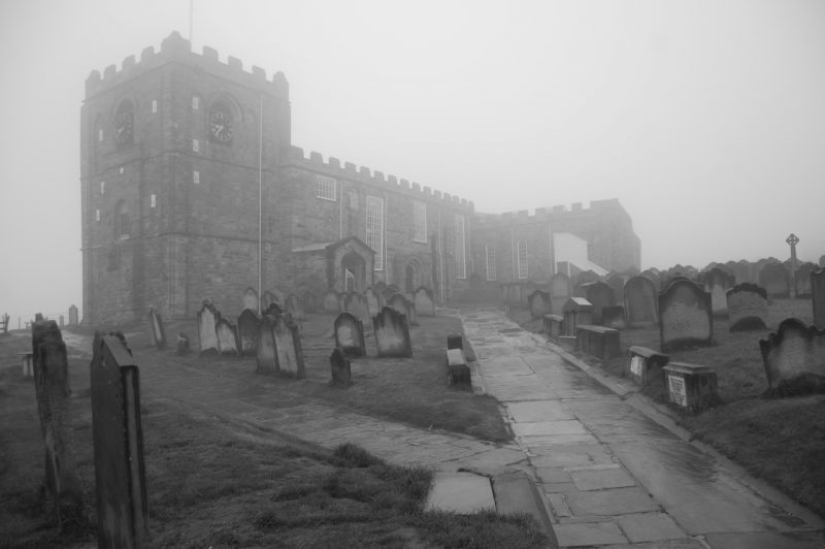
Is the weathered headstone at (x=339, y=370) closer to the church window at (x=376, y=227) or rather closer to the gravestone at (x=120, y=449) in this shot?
the gravestone at (x=120, y=449)

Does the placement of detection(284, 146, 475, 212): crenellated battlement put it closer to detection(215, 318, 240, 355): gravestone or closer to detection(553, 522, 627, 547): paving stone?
detection(215, 318, 240, 355): gravestone

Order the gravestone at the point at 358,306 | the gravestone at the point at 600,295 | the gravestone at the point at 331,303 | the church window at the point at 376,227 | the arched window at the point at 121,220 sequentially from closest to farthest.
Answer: the gravestone at the point at 600,295 → the gravestone at the point at 358,306 → the gravestone at the point at 331,303 → the arched window at the point at 121,220 → the church window at the point at 376,227

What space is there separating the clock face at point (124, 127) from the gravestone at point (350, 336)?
21.4m

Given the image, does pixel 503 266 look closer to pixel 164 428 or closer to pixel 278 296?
pixel 278 296

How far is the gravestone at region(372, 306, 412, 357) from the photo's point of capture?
10930mm

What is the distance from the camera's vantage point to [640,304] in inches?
489

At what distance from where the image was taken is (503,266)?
44.9 meters

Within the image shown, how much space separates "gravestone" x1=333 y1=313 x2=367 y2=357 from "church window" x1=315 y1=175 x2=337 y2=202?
67.6 ft

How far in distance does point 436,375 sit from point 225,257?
20133 millimetres

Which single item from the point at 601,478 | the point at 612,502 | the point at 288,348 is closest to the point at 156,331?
the point at 288,348

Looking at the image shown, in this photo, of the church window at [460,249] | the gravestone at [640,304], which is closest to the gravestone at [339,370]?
the gravestone at [640,304]

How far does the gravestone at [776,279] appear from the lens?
16281 mm

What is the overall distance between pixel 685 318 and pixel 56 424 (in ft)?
29.1

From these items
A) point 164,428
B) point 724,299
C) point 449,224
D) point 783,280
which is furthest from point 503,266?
point 164,428
